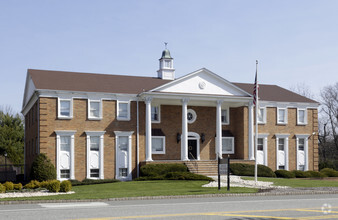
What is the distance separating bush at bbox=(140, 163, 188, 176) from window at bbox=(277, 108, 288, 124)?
12.2 metres

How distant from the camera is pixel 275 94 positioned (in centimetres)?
4594

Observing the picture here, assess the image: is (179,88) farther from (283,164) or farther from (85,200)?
(85,200)

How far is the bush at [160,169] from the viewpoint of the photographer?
3638 cm

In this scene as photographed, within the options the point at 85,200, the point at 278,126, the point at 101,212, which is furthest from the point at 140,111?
the point at 101,212

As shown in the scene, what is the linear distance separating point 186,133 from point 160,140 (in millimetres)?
2897

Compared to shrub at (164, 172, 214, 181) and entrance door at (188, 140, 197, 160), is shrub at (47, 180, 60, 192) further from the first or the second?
entrance door at (188, 140, 197, 160)

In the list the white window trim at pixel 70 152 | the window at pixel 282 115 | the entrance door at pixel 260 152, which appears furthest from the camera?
the window at pixel 282 115

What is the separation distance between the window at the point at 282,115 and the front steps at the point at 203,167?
9359 millimetres

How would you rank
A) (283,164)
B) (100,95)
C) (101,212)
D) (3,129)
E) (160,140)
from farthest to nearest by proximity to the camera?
1. (3,129)
2. (283,164)
3. (160,140)
4. (100,95)
5. (101,212)

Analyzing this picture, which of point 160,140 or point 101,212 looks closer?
point 101,212

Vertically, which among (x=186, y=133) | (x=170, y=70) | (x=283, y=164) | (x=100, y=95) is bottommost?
(x=283, y=164)

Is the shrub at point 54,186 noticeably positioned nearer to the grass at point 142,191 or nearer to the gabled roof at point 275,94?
the grass at point 142,191

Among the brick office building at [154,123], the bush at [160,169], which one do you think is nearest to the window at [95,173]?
the brick office building at [154,123]

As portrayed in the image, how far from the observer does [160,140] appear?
40531 millimetres
